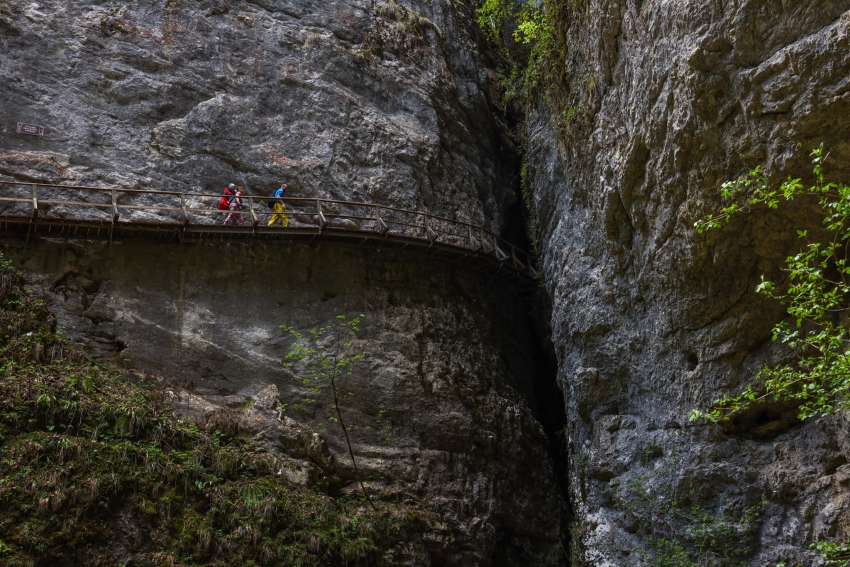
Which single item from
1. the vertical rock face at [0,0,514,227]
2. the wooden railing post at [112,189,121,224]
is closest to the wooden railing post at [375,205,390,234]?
the vertical rock face at [0,0,514,227]

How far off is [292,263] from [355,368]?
7.68ft

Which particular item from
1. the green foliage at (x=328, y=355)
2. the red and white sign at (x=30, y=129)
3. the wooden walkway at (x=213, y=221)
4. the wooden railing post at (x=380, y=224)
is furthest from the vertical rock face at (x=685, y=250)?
the red and white sign at (x=30, y=129)

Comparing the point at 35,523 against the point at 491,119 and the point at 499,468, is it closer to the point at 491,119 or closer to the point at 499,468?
the point at 499,468

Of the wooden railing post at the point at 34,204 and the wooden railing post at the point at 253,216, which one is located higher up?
the wooden railing post at the point at 253,216

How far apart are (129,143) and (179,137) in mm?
917

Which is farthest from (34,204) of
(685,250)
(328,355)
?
(685,250)

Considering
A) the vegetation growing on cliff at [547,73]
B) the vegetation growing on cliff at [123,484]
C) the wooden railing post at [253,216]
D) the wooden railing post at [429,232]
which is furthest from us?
the wooden railing post at [429,232]

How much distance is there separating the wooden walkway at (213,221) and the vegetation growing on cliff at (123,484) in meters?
1.26

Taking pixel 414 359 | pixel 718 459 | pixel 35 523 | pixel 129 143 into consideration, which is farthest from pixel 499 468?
pixel 129 143

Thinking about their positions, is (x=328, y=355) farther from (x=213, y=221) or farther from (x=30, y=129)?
(x=30, y=129)

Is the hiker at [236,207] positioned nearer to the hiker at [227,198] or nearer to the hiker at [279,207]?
the hiker at [227,198]

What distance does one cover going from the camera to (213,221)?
46.8 feet

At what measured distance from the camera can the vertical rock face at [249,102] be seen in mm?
14039

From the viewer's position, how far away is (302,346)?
13727 millimetres
